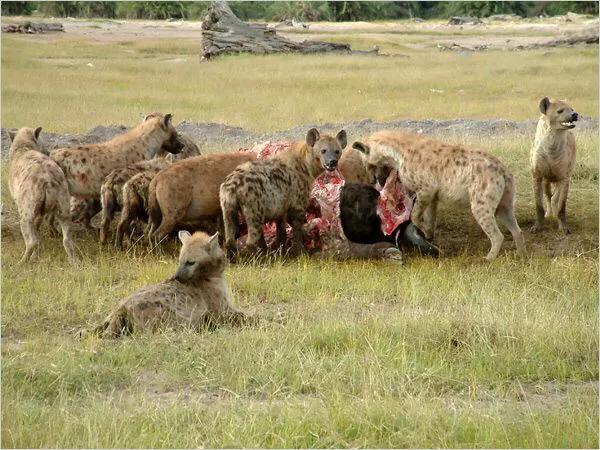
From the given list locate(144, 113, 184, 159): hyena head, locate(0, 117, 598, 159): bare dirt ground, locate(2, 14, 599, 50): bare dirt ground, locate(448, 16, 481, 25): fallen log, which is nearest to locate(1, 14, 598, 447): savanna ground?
locate(144, 113, 184, 159): hyena head

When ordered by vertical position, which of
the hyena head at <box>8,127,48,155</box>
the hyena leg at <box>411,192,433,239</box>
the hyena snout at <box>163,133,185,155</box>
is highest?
the hyena head at <box>8,127,48,155</box>

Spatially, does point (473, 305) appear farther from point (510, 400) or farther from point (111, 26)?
point (111, 26)

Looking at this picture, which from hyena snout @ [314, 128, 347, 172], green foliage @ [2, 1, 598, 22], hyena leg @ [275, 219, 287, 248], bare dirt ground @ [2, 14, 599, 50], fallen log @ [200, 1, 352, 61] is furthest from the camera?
green foliage @ [2, 1, 598, 22]

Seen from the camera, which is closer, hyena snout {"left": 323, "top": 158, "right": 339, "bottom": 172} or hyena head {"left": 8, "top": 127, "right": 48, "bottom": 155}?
hyena snout {"left": 323, "top": 158, "right": 339, "bottom": 172}

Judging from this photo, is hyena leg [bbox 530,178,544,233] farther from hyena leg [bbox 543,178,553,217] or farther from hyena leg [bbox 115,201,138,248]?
hyena leg [bbox 115,201,138,248]

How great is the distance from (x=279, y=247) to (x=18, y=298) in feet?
7.87

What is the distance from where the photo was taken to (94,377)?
17.8 ft

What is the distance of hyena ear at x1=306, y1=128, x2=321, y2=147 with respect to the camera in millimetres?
8781

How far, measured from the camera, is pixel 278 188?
872 centimetres

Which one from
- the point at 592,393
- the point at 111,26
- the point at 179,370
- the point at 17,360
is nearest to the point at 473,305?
the point at 592,393

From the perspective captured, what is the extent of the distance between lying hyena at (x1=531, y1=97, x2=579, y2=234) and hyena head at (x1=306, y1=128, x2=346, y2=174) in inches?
75.8

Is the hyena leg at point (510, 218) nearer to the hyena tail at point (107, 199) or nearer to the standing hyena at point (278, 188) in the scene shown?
the standing hyena at point (278, 188)

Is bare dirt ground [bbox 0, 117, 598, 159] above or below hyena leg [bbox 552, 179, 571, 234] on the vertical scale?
below

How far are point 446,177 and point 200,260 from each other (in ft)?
9.79
